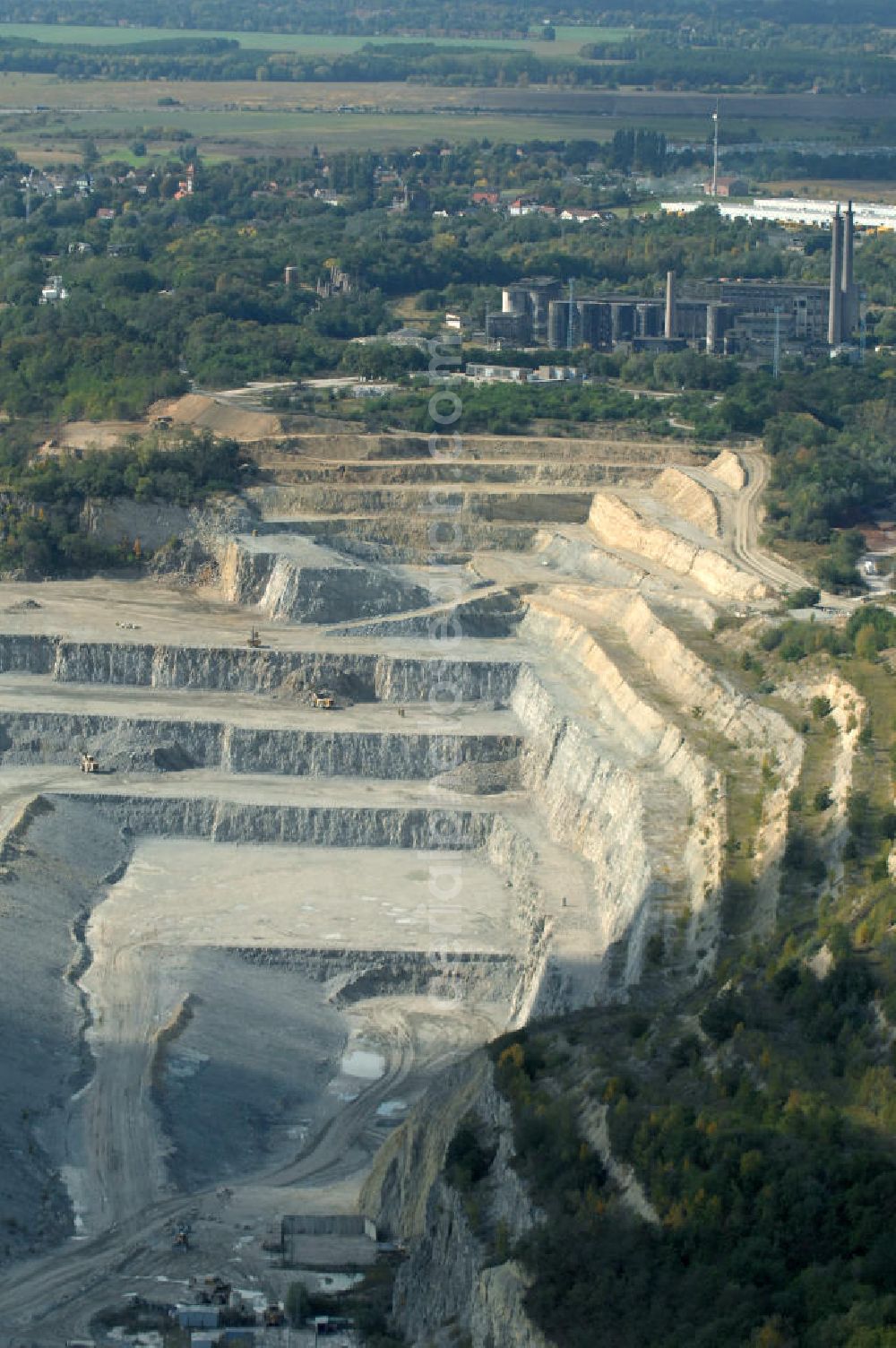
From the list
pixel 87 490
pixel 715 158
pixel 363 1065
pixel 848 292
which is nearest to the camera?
pixel 363 1065

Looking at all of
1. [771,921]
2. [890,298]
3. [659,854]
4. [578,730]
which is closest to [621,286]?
[890,298]

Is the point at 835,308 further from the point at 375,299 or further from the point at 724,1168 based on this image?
the point at 724,1168

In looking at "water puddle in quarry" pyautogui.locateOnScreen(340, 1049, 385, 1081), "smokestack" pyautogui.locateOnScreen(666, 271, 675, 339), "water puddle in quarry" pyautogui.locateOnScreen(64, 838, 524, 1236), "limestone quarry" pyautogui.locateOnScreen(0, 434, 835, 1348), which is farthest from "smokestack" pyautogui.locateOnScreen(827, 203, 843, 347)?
"water puddle in quarry" pyautogui.locateOnScreen(340, 1049, 385, 1081)

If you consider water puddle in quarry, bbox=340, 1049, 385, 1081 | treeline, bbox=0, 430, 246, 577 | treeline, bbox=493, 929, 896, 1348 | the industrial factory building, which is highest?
treeline, bbox=493, 929, 896, 1348

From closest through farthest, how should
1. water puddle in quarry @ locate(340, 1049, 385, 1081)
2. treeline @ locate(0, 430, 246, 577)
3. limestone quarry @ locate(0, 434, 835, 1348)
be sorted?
limestone quarry @ locate(0, 434, 835, 1348) < water puddle in quarry @ locate(340, 1049, 385, 1081) < treeline @ locate(0, 430, 246, 577)

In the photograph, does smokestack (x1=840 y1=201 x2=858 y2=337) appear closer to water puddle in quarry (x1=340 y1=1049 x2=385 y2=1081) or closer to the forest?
the forest

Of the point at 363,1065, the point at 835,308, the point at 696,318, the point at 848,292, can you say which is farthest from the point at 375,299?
the point at 363,1065
